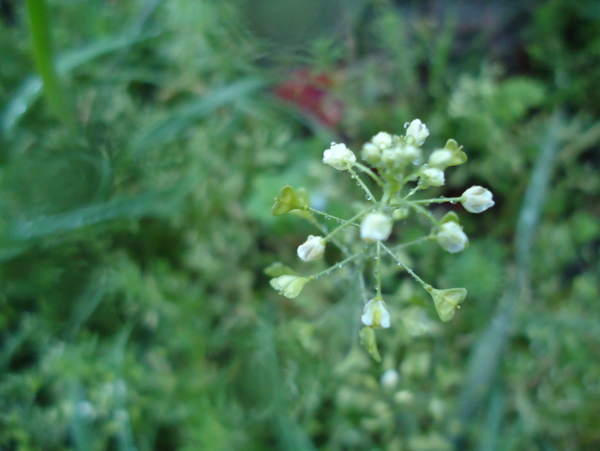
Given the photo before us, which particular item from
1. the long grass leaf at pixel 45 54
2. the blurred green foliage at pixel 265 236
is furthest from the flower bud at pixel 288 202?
the long grass leaf at pixel 45 54

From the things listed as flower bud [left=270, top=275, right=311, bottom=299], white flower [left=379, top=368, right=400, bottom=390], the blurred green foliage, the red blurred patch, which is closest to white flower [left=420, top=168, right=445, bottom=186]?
flower bud [left=270, top=275, right=311, bottom=299]

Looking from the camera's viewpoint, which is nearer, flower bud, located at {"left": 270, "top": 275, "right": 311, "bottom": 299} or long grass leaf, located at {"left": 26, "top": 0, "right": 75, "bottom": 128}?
flower bud, located at {"left": 270, "top": 275, "right": 311, "bottom": 299}

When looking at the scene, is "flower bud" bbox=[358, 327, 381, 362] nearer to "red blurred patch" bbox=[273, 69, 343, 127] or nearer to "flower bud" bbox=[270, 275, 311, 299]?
"flower bud" bbox=[270, 275, 311, 299]

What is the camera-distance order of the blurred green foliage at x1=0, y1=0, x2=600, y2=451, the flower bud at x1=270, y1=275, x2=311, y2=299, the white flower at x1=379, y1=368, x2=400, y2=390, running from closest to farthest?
1. the flower bud at x1=270, y1=275, x2=311, y2=299
2. the white flower at x1=379, y1=368, x2=400, y2=390
3. the blurred green foliage at x1=0, y1=0, x2=600, y2=451

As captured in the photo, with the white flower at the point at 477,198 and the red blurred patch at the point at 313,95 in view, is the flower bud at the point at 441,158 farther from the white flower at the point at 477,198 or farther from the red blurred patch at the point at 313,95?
the red blurred patch at the point at 313,95

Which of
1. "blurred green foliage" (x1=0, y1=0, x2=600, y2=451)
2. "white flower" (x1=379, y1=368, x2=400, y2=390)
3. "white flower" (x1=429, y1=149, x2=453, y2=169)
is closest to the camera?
"white flower" (x1=429, y1=149, x2=453, y2=169)

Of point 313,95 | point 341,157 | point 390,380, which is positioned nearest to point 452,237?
point 341,157

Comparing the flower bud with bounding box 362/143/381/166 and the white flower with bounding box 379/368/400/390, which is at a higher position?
the flower bud with bounding box 362/143/381/166
